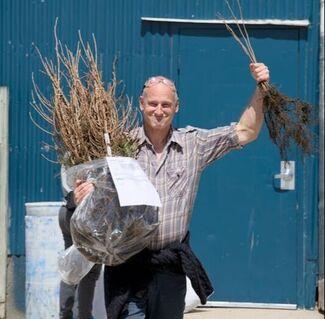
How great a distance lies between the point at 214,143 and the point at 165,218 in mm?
500

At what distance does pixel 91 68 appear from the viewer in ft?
15.2

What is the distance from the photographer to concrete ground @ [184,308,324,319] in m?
7.20

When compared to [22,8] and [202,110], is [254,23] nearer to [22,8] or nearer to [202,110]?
[202,110]

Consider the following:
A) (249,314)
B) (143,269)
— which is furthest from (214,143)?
(249,314)

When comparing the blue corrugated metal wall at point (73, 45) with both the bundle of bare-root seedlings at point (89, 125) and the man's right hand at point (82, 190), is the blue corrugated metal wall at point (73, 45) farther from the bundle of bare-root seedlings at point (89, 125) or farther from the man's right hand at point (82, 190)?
the man's right hand at point (82, 190)

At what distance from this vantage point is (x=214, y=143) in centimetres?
448

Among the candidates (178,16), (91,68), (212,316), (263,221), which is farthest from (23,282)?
(91,68)

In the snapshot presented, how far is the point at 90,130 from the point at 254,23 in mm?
3212

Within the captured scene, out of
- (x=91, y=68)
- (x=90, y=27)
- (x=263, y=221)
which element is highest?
(x=90, y=27)

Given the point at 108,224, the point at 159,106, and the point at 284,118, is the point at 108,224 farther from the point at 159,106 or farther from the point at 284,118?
the point at 284,118

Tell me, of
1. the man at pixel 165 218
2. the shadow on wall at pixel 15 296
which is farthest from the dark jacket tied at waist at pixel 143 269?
the shadow on wall at pixel 15 296

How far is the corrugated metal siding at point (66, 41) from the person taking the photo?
24.0 ft

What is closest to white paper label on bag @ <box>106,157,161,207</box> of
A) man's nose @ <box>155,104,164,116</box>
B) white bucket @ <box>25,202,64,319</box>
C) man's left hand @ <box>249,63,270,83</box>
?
man's nose @ <box>155,104,164,116</box>

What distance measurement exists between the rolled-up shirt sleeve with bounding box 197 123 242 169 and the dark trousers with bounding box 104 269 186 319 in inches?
23.2
